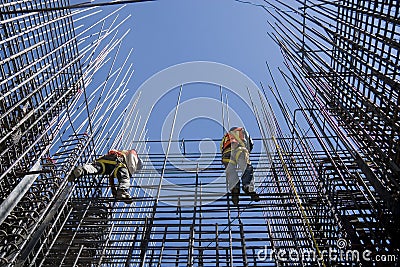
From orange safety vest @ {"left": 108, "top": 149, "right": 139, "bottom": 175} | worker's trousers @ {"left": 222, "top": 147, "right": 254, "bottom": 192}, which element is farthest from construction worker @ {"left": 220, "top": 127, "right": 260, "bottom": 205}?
orange safety vest @ {"left": 108, "top": 149, "right": 139, "bottom": 175}

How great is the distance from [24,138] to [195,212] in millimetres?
2735

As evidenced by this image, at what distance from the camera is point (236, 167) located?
888 cm

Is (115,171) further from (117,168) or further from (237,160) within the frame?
(237,160)

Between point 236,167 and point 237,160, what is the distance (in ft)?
0.46

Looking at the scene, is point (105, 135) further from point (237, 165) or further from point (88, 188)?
point (237, 165)

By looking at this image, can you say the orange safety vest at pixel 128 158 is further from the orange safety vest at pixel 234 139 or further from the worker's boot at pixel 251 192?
the worker's boot at pixel 251 192

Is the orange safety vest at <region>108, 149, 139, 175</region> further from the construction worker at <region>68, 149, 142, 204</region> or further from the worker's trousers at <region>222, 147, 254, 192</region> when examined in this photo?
the worker's trousers at <region>222, 147, 254, 192</region>

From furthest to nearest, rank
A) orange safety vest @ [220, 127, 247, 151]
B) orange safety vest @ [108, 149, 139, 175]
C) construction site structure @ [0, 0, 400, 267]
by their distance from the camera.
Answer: orange safety vest @ [220, 127, 247, 151], orange safety vest @ [108, 149, 139, 175], construction site structure @ [0, 0, 400, 267]

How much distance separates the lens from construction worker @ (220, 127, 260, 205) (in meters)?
8.17

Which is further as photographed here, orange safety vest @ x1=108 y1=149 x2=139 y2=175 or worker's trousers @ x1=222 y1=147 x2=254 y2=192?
orange safety vest @ x1=108 y1=149 x2=139 y2=175

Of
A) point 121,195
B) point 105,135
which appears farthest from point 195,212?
point 105,135

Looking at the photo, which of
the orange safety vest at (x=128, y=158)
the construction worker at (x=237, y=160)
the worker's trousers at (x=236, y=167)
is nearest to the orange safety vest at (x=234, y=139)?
the construction worker at (x=237, y=160)

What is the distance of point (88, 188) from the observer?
8281 mm

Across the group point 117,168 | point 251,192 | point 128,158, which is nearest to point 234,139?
point 251,192
